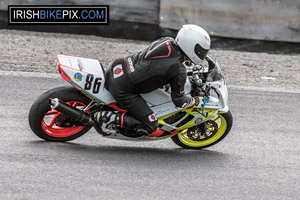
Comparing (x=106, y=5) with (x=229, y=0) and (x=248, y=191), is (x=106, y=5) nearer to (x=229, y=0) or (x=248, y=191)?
(x=229, y=0)

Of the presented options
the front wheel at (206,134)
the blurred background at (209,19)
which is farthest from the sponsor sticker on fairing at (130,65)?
the blurred background at (209,19)

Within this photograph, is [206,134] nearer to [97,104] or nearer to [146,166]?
[146,166]

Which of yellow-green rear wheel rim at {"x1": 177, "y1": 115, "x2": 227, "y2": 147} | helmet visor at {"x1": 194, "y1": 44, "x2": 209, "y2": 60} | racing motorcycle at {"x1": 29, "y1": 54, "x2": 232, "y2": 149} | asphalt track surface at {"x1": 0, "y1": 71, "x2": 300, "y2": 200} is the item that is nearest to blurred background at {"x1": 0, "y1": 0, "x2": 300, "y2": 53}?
asphalt track surface at {"x1": 0, "y1": 71, "x2": 300, "y2": 200}

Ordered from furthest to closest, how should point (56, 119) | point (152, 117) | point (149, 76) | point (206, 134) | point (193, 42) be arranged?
point (206, 134) < point (56, 119) < point (152, 117) < point (149, 76) < point (193, 42)

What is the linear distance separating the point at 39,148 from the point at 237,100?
390 centimetres

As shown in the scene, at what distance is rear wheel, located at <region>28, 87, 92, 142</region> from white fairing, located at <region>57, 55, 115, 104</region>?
18 centimetres

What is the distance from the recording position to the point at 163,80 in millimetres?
6172

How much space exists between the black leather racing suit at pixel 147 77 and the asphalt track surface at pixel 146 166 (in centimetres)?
57

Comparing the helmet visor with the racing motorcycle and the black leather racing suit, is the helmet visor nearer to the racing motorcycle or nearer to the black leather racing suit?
the black leather racing suit

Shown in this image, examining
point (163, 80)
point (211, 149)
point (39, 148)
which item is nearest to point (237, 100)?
point (211, 149)

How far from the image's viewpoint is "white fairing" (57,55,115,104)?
6250 mm

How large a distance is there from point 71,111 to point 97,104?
375mm

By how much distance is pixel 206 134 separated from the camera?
6879 mm

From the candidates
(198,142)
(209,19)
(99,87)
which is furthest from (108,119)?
(209,19)
